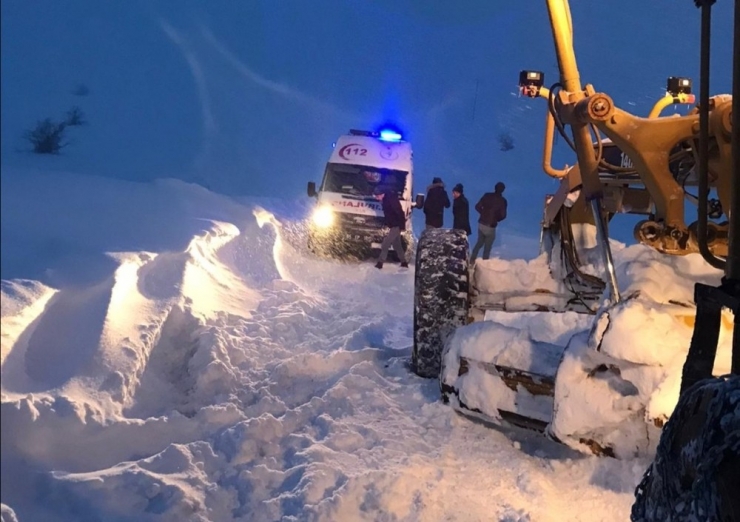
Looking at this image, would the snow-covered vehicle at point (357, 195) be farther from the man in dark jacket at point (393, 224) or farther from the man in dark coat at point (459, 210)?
the man in dark coat at point (459, 210)

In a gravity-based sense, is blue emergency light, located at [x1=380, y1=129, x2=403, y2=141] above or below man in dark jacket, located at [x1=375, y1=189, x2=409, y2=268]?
above

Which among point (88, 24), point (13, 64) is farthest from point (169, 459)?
point (88, 24)

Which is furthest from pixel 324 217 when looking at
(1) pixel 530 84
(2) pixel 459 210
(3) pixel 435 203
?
(1) pixel 530 84

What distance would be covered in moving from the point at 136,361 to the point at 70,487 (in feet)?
4.57

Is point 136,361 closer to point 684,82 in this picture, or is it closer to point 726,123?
point 726,123

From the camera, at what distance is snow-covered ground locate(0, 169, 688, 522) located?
2.43 m

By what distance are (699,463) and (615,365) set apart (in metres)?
1.54

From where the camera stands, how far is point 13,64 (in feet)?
5.43

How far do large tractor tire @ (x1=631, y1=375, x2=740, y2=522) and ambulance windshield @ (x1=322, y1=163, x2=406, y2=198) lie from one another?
10542 mm

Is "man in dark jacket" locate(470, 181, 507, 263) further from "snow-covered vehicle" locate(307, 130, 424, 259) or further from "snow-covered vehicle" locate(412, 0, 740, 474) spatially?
"snow-covered vehicle" locate(412, 0, 740, 474)

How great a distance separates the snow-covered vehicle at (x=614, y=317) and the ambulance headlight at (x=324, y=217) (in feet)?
23.6

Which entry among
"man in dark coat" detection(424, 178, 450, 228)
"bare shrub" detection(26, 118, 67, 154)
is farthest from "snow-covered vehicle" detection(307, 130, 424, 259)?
"bare shrub" detection(26, 118, 67, 154)

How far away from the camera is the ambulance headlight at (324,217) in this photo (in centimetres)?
1158

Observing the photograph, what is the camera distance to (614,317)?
2744mm
